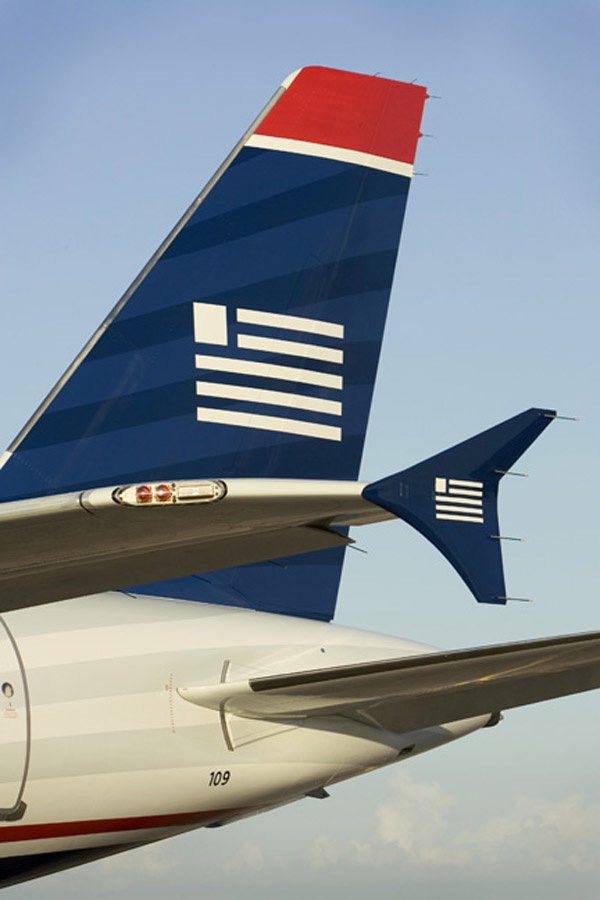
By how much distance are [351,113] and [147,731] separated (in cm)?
782

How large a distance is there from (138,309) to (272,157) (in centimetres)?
265

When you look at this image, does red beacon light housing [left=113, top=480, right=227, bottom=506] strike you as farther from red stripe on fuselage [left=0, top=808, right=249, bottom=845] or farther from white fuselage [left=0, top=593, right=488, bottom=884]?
red stripe on fuselage [left=0, top=808, right=249, bottom=845]

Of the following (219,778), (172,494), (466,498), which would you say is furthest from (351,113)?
(172,494)

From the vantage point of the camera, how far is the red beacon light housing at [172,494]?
545 centimetres

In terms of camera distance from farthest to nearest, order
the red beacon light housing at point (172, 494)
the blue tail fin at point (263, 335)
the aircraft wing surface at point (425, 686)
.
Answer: the blue tail fin at point (263, 335), the aircraft wing surface at point (425, 686), the red beacon light housing at point (172, 494)

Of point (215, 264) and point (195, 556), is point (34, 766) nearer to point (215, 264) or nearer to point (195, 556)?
point (195, 556)

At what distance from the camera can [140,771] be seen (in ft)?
35.5

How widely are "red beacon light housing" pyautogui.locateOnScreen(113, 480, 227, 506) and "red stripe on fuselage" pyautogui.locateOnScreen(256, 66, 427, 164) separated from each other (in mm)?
10104

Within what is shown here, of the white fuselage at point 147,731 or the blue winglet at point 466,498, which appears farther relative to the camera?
the white fuselage at point 147,731

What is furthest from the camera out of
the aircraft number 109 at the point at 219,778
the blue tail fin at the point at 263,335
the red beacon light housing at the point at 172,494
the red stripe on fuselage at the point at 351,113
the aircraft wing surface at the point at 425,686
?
the red stripe on fuselage at the point at 351,113

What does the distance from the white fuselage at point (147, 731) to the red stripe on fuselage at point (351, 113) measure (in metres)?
5.65

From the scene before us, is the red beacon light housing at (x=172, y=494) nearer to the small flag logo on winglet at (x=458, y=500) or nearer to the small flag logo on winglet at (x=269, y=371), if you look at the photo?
the small flag logo on winglet at (x=458, y=500)

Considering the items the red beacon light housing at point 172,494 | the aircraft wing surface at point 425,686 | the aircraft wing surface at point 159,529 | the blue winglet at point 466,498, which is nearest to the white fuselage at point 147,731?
the aircraft wing surface at point 425,686

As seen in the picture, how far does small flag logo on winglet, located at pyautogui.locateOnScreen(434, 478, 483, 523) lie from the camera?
5.49 m
